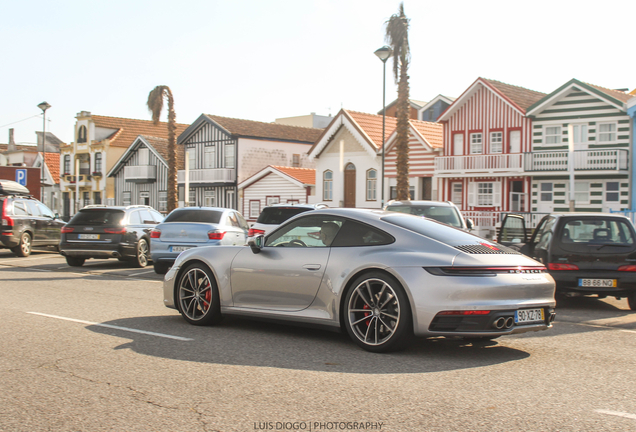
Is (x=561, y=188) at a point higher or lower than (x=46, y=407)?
higher

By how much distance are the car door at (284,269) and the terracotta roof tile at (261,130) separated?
41.2 m

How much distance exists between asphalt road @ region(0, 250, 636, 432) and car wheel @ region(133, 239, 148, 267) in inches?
340

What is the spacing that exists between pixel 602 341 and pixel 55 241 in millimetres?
19075

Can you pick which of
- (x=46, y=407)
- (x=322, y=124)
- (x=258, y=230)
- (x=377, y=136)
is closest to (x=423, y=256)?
(x=46, y=407)

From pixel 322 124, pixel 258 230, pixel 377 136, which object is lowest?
pixel 258 230

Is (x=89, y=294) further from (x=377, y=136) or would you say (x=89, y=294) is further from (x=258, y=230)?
(x=377, y=136)

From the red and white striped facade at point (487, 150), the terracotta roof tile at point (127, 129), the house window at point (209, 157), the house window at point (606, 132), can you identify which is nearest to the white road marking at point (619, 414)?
the house window at point (606, 132)

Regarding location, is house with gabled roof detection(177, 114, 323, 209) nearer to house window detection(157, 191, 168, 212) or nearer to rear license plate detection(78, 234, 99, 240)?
house window detection(157, 191, 168, 212)

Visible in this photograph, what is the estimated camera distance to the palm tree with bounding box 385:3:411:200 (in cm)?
2889

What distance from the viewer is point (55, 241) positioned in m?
22.4

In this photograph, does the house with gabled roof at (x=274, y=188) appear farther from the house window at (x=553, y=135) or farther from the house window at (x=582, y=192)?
the house window at (x=582, y=192)

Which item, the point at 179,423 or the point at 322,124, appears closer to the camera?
the point at 179,423

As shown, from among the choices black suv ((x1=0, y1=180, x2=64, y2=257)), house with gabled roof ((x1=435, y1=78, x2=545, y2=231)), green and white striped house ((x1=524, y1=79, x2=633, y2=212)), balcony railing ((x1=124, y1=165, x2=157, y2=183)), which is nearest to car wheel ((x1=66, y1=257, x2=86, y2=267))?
black suv ((x1=0, y1=180, x2=64, y2=257))

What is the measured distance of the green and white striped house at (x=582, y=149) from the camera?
31.5 m
